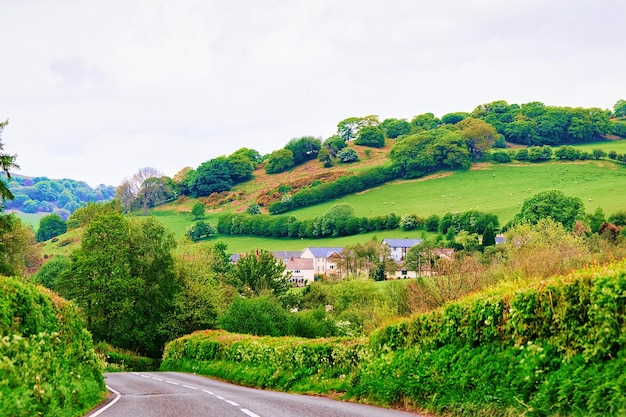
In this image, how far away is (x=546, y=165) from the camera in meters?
163

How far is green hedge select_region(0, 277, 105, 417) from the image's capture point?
10.0 m

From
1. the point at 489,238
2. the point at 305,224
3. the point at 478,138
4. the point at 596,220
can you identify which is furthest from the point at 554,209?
the point at 478,138

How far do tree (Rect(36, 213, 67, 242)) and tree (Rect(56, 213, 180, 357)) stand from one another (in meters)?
100

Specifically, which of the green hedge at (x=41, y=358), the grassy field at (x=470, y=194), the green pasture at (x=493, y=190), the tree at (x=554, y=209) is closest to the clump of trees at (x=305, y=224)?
the grassy field at (x=470, y=194)

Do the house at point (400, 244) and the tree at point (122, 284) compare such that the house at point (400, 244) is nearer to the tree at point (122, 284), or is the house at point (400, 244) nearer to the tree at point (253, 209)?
the tree at point (253, 209)

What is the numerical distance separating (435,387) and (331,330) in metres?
42.3

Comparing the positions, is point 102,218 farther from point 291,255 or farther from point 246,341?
point 291,255

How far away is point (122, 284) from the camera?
54.4 meters

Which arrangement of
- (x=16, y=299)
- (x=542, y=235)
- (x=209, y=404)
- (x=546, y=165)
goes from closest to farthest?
(x=16, y=299) < (x=209, y=404) < (x=542, y=235) < (x=546, y=165)

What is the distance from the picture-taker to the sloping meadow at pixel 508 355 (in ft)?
28.9

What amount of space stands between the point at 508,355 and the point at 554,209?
369 ft

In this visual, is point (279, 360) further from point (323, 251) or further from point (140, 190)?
point (140, 190)

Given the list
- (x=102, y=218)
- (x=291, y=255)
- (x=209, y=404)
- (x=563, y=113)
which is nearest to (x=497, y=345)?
(x=209, y=404)

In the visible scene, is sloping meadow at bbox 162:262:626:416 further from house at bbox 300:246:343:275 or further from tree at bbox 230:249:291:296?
house at bbox 300:246:343:275
